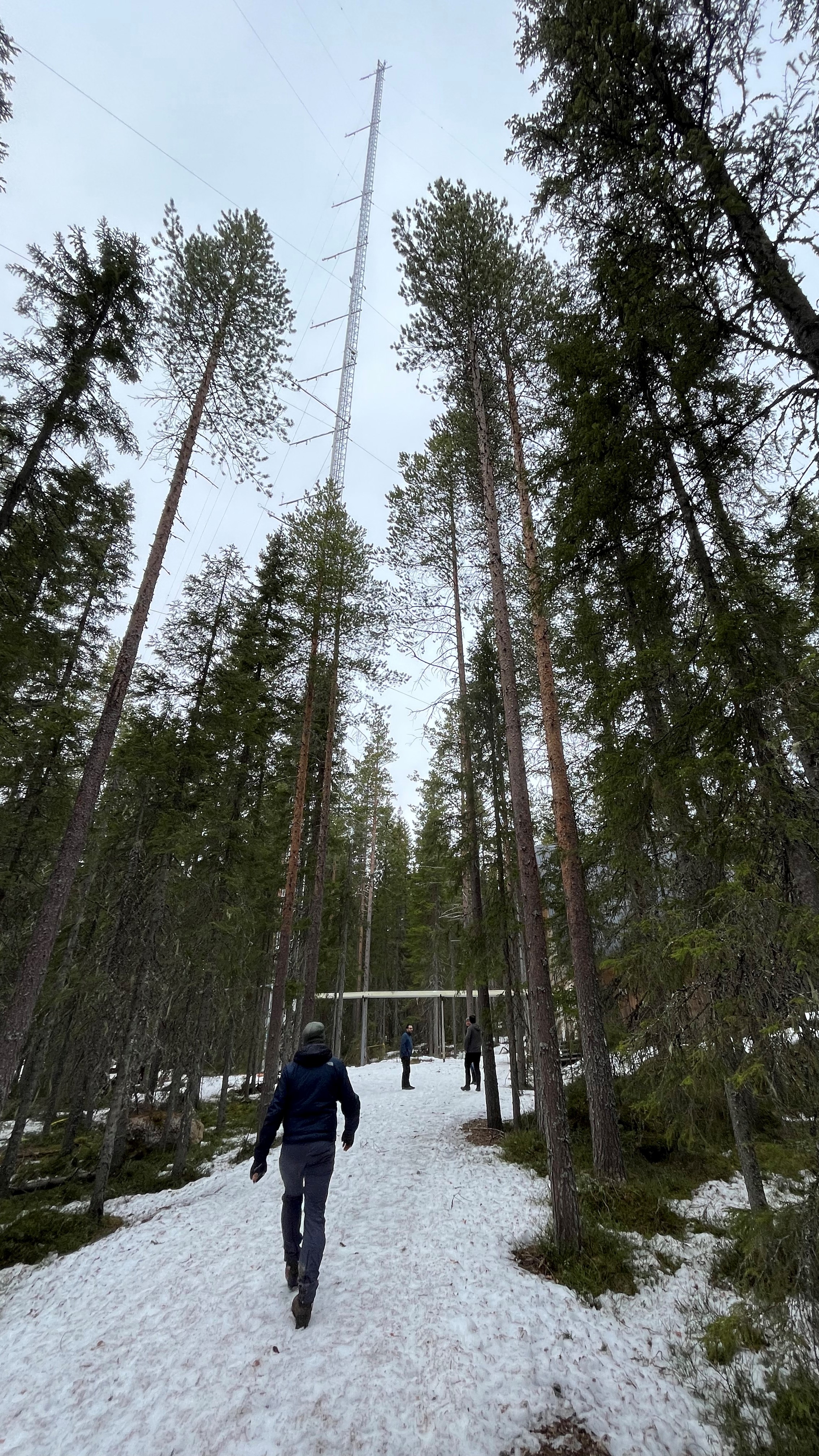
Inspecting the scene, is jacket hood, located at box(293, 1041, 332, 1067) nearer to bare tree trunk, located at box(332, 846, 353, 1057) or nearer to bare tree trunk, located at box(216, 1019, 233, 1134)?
bare tree trunk, located at box(216, 1019, 233, 1134)

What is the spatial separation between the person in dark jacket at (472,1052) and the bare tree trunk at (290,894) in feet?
16.4

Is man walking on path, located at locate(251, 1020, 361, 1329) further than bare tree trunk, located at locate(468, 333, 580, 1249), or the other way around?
bare tree trunk, located at locate(468, 333, 580, 1249)

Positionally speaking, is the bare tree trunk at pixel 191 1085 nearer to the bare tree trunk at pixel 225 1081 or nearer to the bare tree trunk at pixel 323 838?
the bare tree trunk at pixel 225 1081

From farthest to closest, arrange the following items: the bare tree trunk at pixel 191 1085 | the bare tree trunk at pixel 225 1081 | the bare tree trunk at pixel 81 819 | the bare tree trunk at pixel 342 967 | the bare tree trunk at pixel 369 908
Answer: the bare tree trunk at pixel 369 908, the bare tree trunk at pixel 342 967, the bare tree trunk at pixel 225 1081, the bare tree trunk at pixel 191 1085, the bare tree trunk at pixel 81 819

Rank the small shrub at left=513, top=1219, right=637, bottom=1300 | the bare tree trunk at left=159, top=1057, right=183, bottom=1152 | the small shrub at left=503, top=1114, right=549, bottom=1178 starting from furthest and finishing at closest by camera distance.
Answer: the bare tree trunk at left=159, top=1057, right=183, bottom=1152 → the small shrub at left=503, top=1114, right=549, bottom=1178 → the small shrub at left=513, top=1219, right=637, bottom=1300

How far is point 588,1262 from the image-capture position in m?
5.45

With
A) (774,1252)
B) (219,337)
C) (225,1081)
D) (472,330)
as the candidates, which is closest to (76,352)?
(219,337)

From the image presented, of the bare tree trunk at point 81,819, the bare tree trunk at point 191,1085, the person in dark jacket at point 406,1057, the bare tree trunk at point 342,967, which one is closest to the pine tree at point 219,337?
the bare tree trunk at point 81,819

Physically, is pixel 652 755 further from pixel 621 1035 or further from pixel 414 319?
pixel 414 319

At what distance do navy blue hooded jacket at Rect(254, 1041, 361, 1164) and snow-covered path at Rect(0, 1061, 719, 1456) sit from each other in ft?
4.17

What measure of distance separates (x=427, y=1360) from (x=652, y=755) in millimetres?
4921

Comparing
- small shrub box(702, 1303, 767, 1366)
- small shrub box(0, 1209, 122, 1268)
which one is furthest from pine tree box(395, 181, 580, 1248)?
small shrub box(0, 1209, 122, 1268)

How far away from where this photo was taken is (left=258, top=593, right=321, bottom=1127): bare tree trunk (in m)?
11.8

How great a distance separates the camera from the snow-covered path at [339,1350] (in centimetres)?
341
